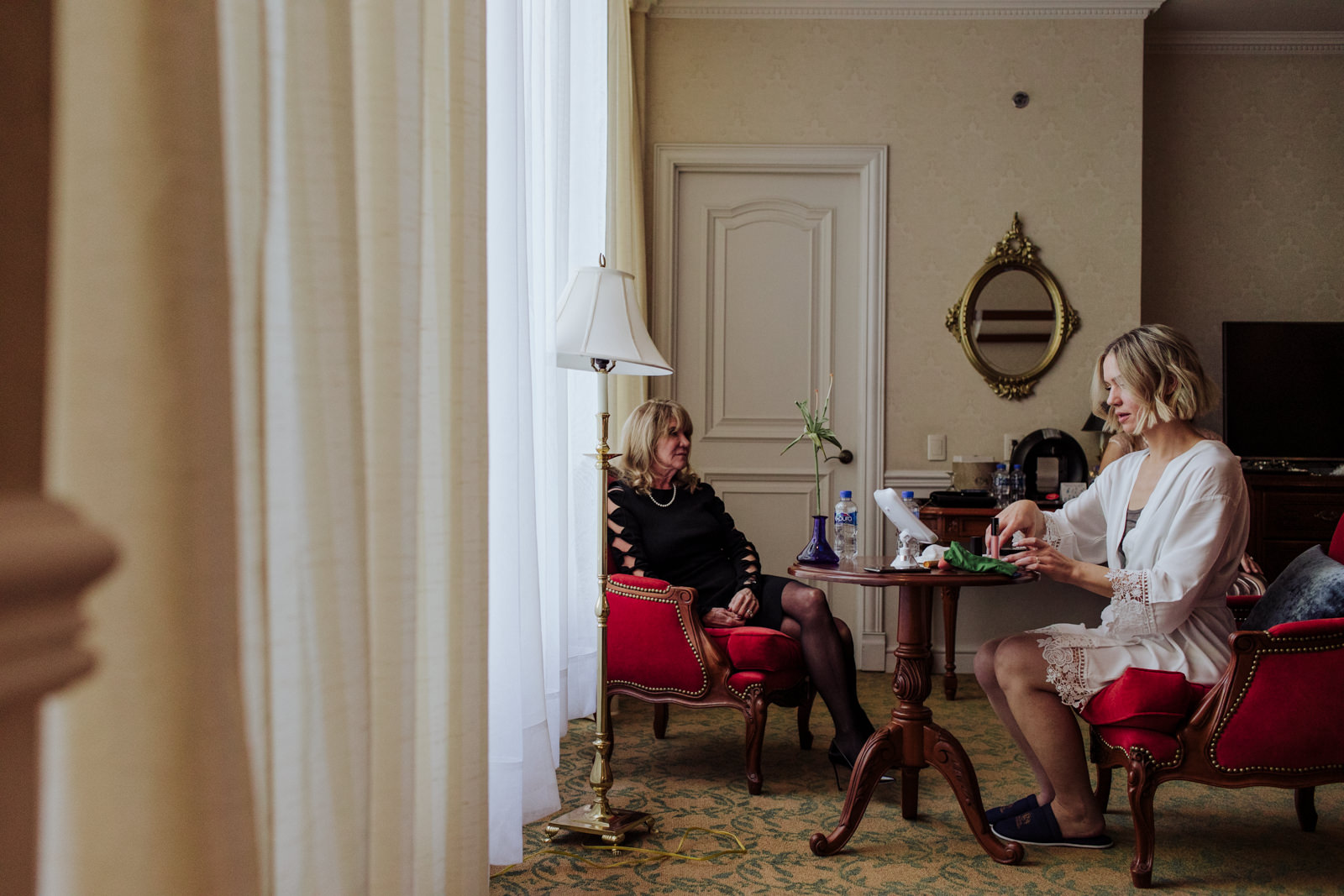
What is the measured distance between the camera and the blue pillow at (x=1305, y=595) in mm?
2217

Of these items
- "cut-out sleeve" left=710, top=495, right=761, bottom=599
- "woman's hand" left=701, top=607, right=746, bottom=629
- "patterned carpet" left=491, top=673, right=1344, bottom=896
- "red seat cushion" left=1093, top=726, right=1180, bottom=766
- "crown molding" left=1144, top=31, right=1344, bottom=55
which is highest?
"crown molding" left=1144, top=31, right=1344, bottom=55

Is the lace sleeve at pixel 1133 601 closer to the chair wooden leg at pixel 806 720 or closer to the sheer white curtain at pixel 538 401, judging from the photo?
the chair wooden leg at pixel 806 720

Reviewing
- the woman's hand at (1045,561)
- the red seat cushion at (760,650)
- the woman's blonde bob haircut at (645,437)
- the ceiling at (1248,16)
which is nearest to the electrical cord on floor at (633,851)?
the red seat cushion at (760,650)

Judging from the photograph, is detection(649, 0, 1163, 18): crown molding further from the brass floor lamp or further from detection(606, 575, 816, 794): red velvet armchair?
detection(606, 575, 816, 794): red velvet armchair

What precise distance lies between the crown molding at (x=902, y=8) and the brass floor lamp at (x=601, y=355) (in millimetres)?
2481

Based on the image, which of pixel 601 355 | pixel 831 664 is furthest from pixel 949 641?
pixel 601 355

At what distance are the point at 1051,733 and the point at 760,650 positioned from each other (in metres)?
0.85

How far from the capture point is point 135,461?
0.71 meters

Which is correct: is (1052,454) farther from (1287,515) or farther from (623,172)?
(623,172)

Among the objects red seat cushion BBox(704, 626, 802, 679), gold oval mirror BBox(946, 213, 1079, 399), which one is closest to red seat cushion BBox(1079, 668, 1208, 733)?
red seat cushion BBox(704, 626, 802, 679)

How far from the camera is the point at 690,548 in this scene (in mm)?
3172

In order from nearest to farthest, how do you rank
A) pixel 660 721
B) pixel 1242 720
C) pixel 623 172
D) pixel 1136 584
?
pixel 1242 720
pixel 1136 584
pixel 660 721
pixel 623 172

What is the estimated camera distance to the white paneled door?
14.7 feet

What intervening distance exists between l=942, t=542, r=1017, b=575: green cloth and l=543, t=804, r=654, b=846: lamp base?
3.57 ft
